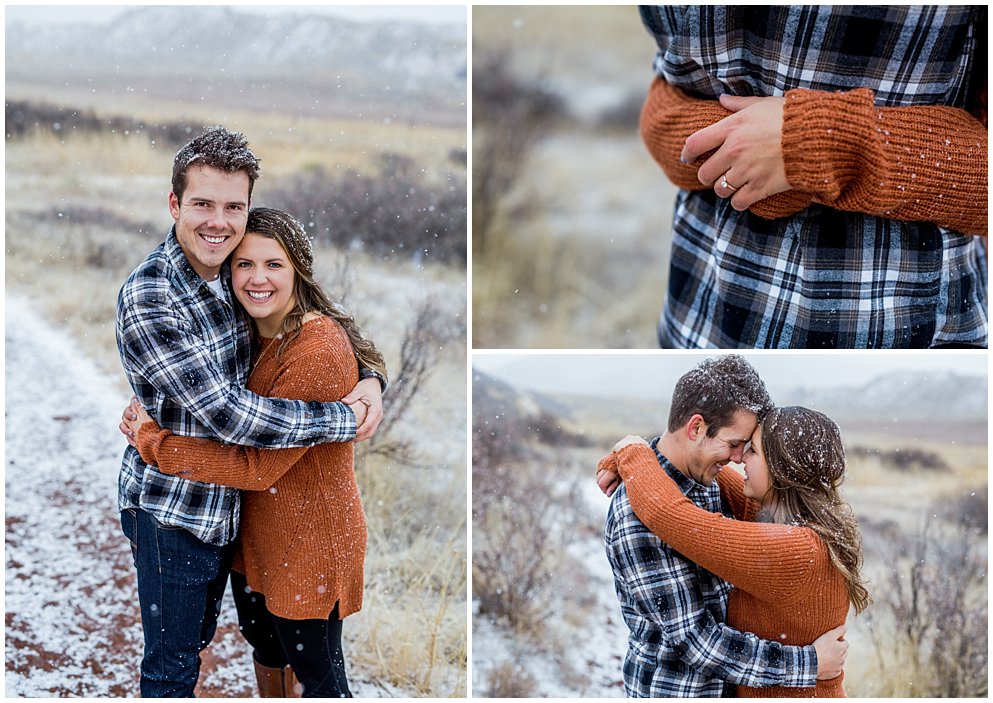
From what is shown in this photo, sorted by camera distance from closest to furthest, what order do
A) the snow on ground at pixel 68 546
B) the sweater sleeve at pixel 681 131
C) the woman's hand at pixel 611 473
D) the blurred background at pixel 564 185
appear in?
1. the sweater sleeve at pixel 681 131
2. the woman's hand at pixel 611 473
3. the snow on ground at pixel 68 546
4. the blurred background at pixel 564 185

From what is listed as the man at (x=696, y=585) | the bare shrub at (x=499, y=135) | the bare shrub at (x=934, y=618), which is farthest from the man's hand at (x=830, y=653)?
the bare shrub at (x=499, y=135)

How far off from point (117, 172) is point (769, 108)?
5.15 ft

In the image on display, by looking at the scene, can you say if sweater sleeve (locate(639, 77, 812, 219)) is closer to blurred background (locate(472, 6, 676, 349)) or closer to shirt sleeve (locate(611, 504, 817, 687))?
shirt sleeve (locate(611, 504, 817, 687))

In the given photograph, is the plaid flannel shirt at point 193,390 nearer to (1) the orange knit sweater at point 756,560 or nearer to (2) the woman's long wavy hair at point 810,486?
(1) the orange knit sweater at point 756,560

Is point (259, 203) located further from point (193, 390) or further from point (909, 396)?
point (909, 396)

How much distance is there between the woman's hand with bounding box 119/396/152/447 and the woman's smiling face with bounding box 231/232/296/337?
13.2 inches

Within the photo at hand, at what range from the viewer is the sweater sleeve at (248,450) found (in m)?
1.86

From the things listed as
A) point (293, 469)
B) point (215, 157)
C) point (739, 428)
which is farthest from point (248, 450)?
point (739, 428)

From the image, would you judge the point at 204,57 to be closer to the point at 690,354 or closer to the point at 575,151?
the point at 690,354

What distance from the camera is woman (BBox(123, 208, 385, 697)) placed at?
188cm

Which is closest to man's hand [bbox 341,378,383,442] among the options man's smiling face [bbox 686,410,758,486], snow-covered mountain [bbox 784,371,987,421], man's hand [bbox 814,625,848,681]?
man's smiling face [bbox 686,410,758,486]

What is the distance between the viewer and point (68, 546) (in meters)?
2.47

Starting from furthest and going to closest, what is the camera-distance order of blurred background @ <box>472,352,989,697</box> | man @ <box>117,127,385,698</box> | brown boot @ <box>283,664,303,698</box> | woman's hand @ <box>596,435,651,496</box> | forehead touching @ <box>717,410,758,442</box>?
brown boot @ <box>283,664,303,698</box>, blurred background @ <box>472,352,989,697</box>, woman's hand @ <box>596,435,651,496</box>, forehead touching @ <box>717,410,758,442</box>, man @ <box>117,127,385,698</box>

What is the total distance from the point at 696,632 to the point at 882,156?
1.07 m
